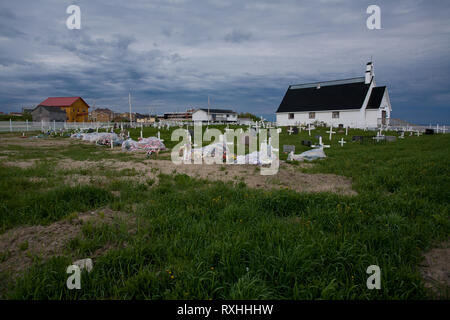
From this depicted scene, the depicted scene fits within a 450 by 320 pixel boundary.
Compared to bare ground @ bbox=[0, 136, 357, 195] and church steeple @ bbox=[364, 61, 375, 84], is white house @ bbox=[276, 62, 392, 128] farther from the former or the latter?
bare ground @ bbox=[0, 136, 357, 195]

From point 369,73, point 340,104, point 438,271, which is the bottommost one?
point 438,271

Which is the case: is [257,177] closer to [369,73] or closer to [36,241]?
[36,241]

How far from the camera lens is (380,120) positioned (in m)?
35.4

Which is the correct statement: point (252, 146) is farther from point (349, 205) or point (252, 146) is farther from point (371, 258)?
point (371, 258)

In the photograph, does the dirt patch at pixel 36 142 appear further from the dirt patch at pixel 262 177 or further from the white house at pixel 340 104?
the white house at pixel 340 104

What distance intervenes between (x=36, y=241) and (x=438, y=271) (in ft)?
19.3

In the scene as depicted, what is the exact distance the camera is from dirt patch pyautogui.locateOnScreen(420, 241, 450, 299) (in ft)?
9.33

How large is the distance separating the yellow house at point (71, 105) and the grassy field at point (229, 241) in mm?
77731

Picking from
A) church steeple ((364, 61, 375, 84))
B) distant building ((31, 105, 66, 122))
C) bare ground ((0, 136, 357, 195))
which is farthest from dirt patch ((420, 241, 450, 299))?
distant building ((31, 105, 66, 122))

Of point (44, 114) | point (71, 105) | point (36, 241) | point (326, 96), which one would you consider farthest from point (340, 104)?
point (71, 105)

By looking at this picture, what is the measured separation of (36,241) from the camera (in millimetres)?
3867

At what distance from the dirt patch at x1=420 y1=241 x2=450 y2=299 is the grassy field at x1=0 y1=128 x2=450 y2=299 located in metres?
0.08
